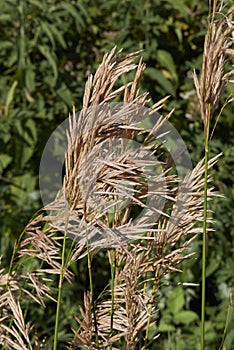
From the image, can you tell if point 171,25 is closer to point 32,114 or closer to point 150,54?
point 150,54

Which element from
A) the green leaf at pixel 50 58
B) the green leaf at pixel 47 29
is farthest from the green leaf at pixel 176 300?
the green leaf at pixel 47 29

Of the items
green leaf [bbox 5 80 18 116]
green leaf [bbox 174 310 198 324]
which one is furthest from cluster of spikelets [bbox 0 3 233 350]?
green leaf [bbox 5 80 18 116]

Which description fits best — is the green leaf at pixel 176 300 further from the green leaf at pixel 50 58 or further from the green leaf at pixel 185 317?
the green leaf at pixel 50 58

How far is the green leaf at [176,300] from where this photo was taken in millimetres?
2904

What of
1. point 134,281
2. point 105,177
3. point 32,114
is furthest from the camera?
point 32,114

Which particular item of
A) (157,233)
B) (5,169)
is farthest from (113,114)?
(5,169)

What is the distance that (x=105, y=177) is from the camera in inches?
44.2

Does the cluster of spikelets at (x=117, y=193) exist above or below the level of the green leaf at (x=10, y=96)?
above

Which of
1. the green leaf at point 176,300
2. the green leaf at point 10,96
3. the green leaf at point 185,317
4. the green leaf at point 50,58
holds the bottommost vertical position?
the green leaf at point 185,317

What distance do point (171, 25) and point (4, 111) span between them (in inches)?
31.6

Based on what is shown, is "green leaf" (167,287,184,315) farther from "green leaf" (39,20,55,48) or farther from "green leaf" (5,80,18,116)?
"green leaf" (39,20,55,48)

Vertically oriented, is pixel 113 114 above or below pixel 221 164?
above

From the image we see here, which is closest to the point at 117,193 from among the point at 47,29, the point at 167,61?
the point at 47,29

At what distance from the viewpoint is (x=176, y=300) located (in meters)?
2.92
